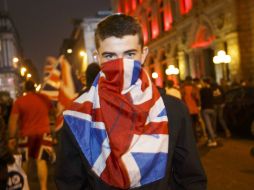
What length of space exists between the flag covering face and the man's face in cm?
7

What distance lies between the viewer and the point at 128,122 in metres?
1.98

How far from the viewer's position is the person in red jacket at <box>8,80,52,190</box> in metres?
7.23

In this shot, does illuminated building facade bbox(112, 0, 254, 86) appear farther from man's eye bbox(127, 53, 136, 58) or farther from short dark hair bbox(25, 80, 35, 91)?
man's eye bbox(127, 53, 136, 58)

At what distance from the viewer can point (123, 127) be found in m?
1.97

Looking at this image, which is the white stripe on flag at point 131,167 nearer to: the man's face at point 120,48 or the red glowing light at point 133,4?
the man's face at point 120,48

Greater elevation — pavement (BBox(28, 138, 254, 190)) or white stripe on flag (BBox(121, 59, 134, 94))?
white stripe on flag (BBox(121, 59, 134, 94))

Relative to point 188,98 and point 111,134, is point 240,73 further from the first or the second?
point 111,134

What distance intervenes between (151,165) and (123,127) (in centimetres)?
20

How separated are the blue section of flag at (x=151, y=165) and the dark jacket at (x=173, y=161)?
0.06 metres

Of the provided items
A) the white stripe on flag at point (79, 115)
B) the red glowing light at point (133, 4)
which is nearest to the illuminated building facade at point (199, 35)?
the red glowing light at point (133, 4)

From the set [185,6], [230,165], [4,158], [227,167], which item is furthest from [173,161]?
[185,6]

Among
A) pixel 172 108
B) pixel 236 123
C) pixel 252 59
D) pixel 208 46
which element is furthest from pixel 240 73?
pixel 172 108

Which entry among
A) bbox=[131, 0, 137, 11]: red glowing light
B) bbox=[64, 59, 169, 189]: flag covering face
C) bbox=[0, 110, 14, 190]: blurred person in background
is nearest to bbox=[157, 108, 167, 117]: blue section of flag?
bbox=[64, 59, 169, 189]: flag covering face

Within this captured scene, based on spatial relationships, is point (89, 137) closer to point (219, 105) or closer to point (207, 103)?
point (207, 103)
